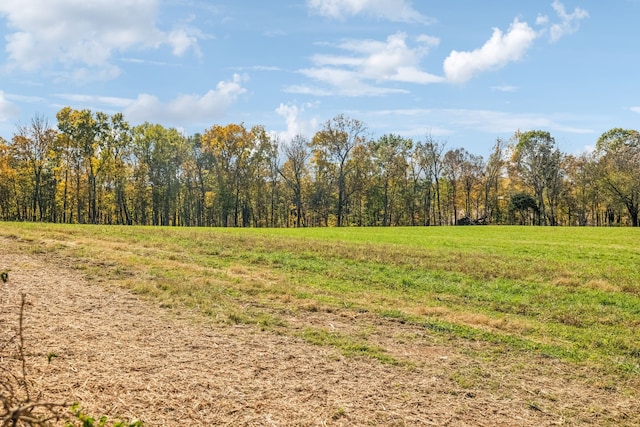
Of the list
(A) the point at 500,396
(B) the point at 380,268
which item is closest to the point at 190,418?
(A) the point at 500,396

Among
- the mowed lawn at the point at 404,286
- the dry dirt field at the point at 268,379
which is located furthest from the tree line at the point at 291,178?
the dry dirt field at the point at 268,379

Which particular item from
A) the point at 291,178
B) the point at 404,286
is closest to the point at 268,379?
the point at 404,286

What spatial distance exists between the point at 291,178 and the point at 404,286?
6103 centimetres

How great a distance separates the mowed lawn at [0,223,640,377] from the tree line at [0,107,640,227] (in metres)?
44.2

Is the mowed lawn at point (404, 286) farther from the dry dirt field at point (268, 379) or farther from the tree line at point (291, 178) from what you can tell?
the tree line at point (291, 178)

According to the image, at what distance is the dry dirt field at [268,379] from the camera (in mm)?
5258

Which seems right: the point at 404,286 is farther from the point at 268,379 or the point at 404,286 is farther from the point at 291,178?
the point at 291,178

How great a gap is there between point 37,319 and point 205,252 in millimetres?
13835

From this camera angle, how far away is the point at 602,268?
1859 centimetres

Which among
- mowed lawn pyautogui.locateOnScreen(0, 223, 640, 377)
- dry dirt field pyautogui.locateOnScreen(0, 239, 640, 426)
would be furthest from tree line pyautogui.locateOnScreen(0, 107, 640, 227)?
dry dirt field pyautogui.locateOnScreen(0, 239, 640, 426)

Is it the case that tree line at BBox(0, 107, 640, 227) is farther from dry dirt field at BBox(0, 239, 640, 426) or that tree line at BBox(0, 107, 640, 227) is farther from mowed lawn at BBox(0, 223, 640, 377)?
dry dirt field at BBox(0, 239, 640, 426)

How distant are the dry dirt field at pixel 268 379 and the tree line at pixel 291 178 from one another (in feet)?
187

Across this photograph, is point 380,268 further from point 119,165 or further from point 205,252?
point 119,165

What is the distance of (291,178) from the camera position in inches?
2987
